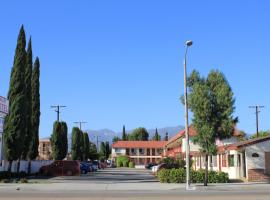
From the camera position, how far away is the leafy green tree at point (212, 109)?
34.2 meters

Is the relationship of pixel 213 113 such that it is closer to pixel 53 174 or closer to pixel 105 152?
pixel 53 174

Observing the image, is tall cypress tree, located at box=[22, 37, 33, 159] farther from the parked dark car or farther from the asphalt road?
the asphalt road

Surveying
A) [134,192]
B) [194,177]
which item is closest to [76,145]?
[194,177]

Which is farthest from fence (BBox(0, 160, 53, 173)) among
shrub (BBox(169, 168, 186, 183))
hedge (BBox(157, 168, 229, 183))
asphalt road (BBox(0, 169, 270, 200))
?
shrub (BBox(169, 168, 186, 183))

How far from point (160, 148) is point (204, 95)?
99.0 metres

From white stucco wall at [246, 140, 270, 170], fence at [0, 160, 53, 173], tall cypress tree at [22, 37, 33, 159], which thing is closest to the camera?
white stucco wall at [246, 140, 270, 170]

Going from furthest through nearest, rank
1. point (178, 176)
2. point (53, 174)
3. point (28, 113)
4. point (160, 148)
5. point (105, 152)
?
point (105, 152) < point (160, 148) < point (53, 174) < point (28, 113) < point (178, 176)

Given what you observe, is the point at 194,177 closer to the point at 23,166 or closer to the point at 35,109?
the point at 35,109

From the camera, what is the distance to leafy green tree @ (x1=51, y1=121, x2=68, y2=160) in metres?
68.0

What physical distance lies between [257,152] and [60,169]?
22.9m

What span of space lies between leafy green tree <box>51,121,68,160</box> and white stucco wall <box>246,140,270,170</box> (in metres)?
A: 34.7

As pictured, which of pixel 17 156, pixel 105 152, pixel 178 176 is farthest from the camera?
pixel 105 152

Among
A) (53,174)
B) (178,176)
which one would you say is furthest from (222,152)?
(53,174)

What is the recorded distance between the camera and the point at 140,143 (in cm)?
13425
